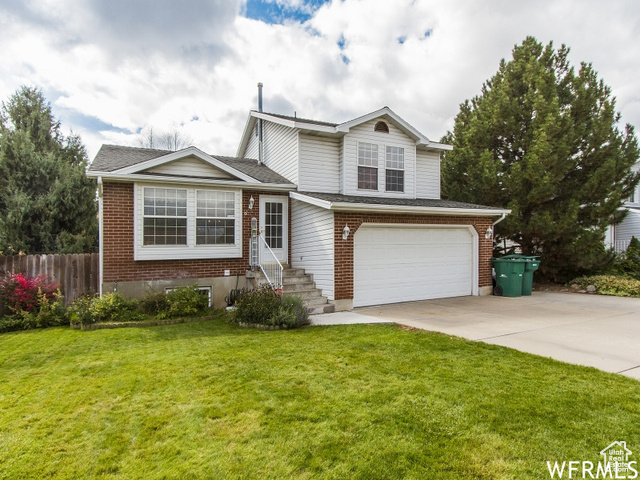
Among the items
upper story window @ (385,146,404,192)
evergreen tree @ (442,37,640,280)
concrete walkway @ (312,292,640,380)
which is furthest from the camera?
evergreen tree @ (442,37,640,280)

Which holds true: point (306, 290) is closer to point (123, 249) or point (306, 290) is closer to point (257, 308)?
point (257, 308)

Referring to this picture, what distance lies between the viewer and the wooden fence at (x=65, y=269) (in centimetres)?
888

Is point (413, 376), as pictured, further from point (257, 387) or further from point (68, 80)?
point (68, 80)

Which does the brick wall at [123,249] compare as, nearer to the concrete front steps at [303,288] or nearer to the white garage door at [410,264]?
the concrete front steps at [303,288]

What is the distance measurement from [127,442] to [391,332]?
466 cm

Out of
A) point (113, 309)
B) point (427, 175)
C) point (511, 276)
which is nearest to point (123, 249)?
point (113, 309)

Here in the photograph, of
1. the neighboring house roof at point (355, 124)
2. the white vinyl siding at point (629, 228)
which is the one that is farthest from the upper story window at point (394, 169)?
the white vinyl siding at point (629, 228)

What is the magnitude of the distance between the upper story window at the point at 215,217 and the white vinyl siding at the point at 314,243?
77.2 inches

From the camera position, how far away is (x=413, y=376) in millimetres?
4285

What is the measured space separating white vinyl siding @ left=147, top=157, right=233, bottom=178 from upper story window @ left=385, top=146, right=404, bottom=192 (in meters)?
5.28

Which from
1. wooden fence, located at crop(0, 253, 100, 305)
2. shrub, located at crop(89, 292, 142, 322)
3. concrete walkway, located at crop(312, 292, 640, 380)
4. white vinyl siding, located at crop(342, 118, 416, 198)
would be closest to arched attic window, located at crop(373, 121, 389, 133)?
white vinyl siding, located at crop(342, 118, 416, 198)

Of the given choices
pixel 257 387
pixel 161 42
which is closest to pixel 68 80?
pixel 161 42

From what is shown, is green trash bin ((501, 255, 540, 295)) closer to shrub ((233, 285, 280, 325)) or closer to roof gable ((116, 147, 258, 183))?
shrub ((233, 285, 280, 325))

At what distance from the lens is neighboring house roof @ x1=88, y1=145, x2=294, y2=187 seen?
356 inches
